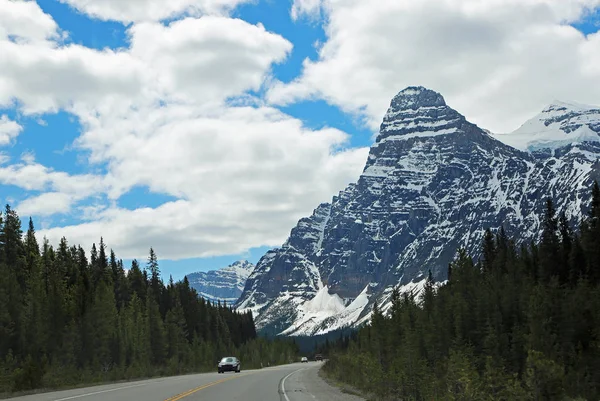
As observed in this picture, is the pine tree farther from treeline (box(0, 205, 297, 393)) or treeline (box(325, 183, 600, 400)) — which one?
treeline (box(0, 205, 297, 393))

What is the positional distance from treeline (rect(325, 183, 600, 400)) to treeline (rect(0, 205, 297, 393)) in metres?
20.4

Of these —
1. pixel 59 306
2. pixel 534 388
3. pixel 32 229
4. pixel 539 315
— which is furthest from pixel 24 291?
pixel 534 388

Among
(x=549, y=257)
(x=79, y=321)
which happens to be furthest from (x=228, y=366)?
(x=549, y=257)

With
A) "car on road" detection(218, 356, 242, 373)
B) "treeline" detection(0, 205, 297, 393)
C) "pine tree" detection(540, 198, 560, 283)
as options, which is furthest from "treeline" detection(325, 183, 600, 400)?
"treeline" detection(0, 205, 297, 393)

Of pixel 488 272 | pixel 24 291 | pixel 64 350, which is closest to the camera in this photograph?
pixel 64 350

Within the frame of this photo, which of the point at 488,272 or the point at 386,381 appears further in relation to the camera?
the point at 488,272

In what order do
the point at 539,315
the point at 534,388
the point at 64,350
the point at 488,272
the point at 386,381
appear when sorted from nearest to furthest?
the point at 534,388
the point at 386,381
the point at 539,315
the point at 64,350
the point at 488,272

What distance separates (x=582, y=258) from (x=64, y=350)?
6431cm

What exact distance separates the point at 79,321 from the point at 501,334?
4787cm

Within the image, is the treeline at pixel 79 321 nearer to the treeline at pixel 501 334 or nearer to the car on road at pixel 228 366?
the car on road at pixel 228 366

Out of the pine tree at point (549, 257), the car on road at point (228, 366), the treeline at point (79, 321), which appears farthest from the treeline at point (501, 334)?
the treeline at point (79, 321)

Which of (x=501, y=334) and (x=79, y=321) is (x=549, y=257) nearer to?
(x=501, y=334)

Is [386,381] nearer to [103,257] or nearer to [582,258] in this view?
[582,258]

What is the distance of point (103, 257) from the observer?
116m
